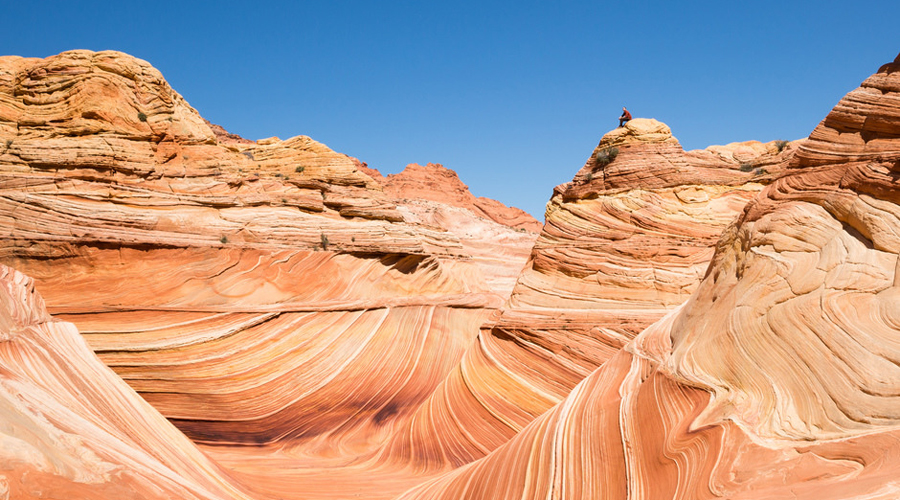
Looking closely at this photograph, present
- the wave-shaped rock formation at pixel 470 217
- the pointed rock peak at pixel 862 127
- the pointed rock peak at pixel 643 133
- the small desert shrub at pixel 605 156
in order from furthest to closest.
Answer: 1. the wave-shaped rock formation at pixel 470 217
2. the small desert shrub at pixel 605 156
3. the pointed rock peak at pixel 643 133
4. the pointed rock peak at pixel 862 127

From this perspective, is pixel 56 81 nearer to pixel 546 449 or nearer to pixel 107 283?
pixel 107 283

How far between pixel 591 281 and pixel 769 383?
6556 millimetres

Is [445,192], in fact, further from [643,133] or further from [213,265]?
[643,133]

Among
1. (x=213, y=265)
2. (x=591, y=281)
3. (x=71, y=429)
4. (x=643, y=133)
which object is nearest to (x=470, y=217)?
(x=643, y=133)

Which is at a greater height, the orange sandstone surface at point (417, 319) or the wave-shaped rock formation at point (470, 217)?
the wave-shaped rock formation at point (470, 217)

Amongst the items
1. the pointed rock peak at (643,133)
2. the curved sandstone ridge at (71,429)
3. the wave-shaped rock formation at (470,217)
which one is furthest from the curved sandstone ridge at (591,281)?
the wave-shaped rock formation at (470,217)

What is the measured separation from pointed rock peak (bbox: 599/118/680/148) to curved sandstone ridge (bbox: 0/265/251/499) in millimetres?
9852

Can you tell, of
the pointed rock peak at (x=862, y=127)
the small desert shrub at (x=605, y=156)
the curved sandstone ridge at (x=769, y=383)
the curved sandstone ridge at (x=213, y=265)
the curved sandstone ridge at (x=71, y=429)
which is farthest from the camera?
the small desert shrub at (x=605, y=156)

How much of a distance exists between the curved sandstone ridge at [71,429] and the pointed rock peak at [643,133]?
32.3ft

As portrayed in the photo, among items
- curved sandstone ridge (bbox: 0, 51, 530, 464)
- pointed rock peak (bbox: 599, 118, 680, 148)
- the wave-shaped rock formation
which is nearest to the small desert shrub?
pointed rock peak (bbox: 599, 118, 680, 148)

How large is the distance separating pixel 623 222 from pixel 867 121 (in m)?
5.75

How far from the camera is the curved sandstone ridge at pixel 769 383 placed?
3121mm

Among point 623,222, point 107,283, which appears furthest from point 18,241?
point 623,222

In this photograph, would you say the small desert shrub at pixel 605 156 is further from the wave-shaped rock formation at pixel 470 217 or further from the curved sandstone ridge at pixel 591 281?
the wave-shaped rock formation at pixel 470 217
